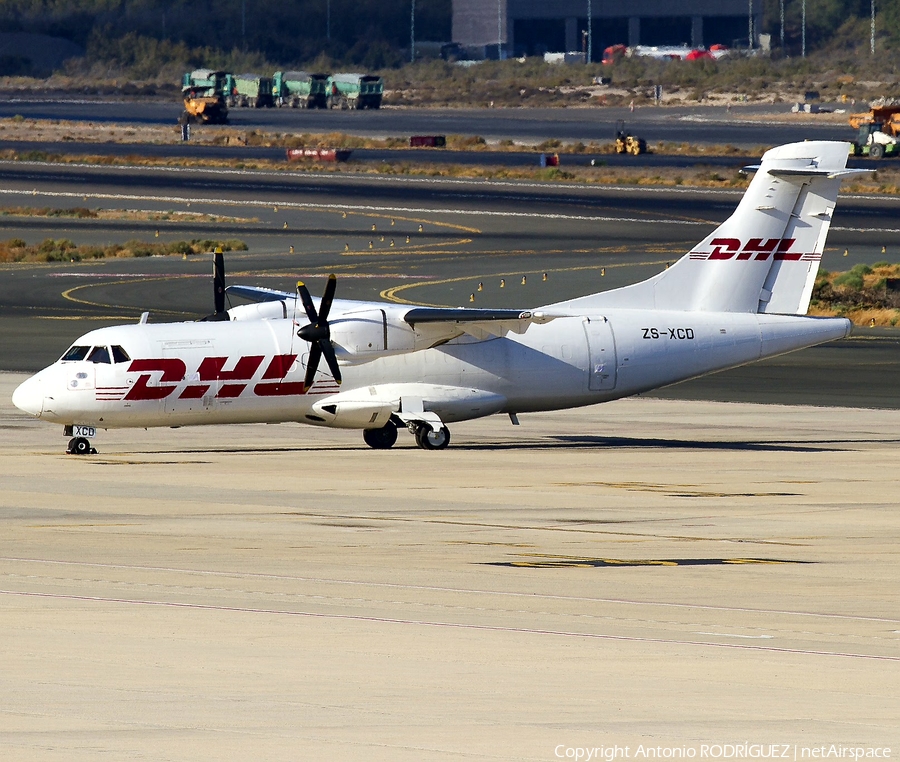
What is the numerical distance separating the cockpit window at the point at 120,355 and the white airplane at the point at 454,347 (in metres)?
0.03

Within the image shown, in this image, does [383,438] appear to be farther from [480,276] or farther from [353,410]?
[480,276]

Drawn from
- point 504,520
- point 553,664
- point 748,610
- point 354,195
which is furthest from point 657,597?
point 354,195

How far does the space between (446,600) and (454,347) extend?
60.8 ft

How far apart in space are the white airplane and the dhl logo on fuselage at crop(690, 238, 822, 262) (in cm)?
3

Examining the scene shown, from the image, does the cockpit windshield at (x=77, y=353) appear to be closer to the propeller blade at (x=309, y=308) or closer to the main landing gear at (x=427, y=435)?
the propeller blade at (x=309, y=308)

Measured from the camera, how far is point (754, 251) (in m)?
42.0

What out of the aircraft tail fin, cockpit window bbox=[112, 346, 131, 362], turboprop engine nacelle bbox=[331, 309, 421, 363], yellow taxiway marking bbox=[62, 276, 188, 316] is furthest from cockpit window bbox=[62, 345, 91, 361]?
yellow taxiway marking bbox=[62, 276, 188, 316]

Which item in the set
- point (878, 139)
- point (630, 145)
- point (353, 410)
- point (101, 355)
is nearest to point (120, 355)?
point (101, 355)

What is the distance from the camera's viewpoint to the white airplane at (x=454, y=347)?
122 ft

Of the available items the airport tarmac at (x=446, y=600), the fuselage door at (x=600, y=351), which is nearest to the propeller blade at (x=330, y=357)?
the airport tarmac at (x=446, y=600)

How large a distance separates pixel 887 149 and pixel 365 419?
109749 millimetres

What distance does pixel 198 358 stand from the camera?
122 ft

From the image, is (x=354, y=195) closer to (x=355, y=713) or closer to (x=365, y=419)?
(x=365, y=419)

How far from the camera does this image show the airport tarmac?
14.6m
